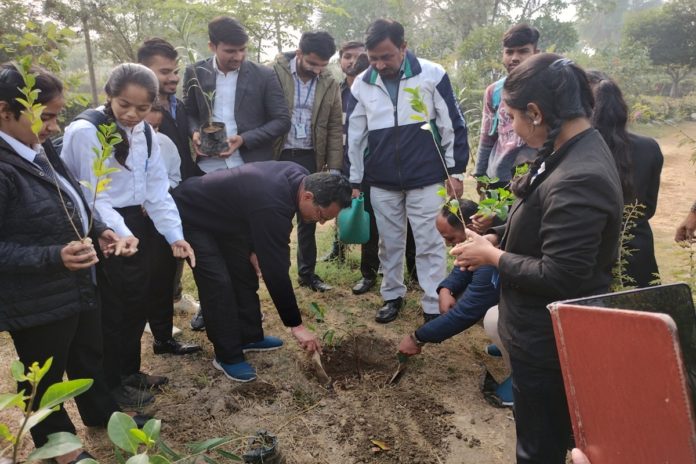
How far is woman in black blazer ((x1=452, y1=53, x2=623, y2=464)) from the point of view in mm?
1335

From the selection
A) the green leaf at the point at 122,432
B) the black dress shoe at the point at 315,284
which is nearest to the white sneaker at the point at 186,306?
the black dress shoe at the point at 315,284

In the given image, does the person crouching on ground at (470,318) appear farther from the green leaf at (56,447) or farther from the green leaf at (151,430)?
the green leaf at (56,447)

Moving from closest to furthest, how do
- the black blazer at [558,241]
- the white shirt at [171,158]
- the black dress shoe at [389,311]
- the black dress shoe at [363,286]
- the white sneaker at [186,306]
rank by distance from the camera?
the black blazer at [558,241] < the white shirt at [171,158] < the black dress shoe at [389,311] < the white sneaker at [186,306] < the black dress shoe at [363,286]

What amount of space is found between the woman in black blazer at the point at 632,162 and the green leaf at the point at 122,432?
216 cm

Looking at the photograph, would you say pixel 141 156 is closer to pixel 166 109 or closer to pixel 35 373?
pixel 166 109

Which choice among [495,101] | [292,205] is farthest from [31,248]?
[495,101]

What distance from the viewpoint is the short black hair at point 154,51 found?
9.71ft

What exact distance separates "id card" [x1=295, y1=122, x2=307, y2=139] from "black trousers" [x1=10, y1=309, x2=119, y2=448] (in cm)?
216

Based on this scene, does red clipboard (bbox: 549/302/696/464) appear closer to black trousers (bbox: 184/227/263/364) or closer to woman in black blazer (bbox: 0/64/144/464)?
woman in black blazer (bbox: 0/64/144/464)

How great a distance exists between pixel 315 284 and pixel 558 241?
292 centimetres

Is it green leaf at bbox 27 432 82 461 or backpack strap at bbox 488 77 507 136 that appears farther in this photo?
backpack strap at bbox 488 77 507 136

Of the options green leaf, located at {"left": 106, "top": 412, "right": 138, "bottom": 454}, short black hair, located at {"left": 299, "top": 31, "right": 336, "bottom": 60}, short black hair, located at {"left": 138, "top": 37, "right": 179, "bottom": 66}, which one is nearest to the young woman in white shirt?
short black hair, located at {"left": 138, "top": 37, "right": 179, "bottom": 66}

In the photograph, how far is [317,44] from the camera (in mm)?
3590

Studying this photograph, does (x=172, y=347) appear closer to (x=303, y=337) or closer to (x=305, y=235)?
(x=303, y=337)
